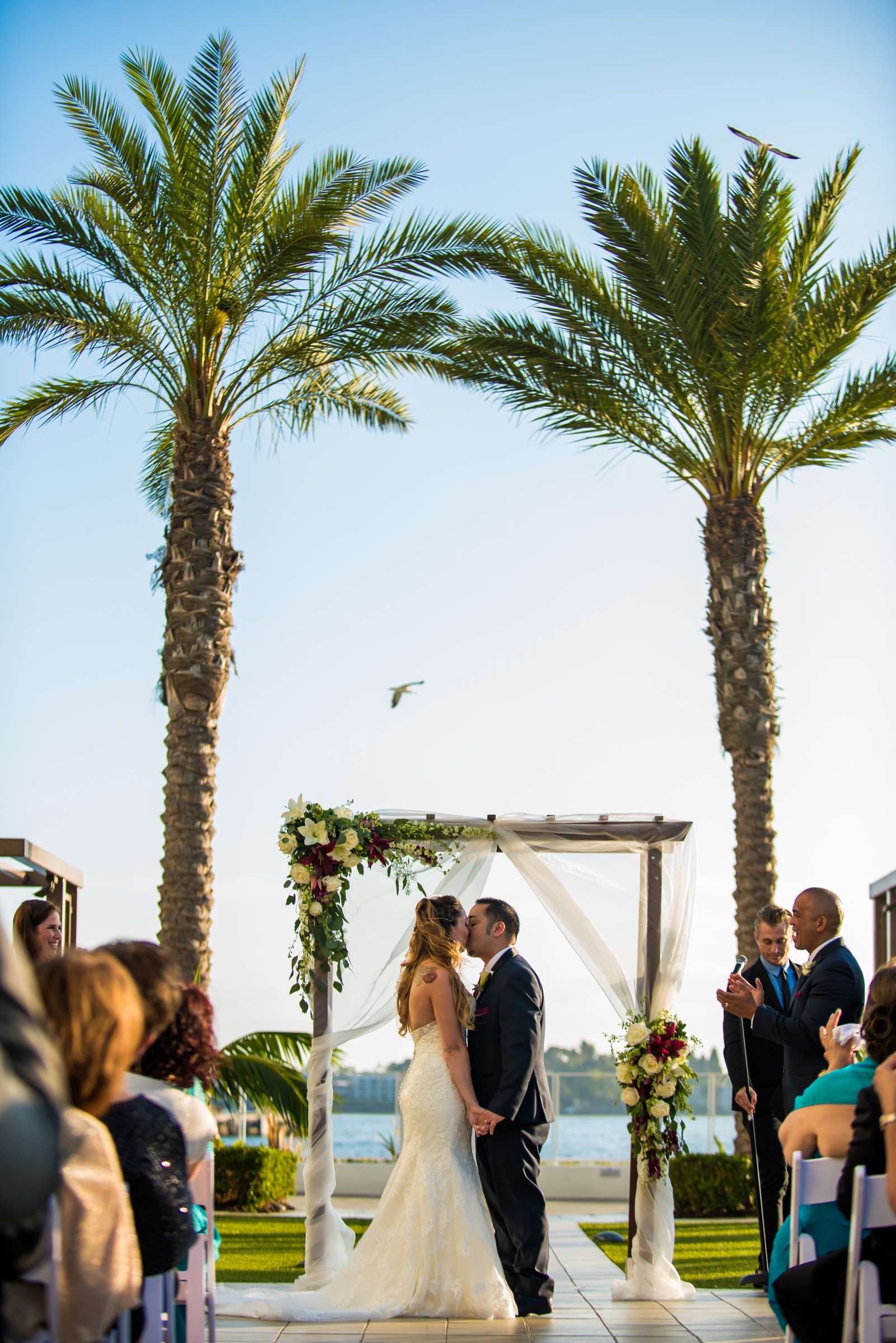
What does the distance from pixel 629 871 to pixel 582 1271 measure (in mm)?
2621

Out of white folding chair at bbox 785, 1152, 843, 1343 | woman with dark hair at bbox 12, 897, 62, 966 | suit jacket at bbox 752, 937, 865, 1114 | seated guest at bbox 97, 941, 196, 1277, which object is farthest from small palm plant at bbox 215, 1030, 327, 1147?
seated guest at bbox 97, 941, 196, 1277

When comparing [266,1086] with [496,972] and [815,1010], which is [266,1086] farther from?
[815,1010]

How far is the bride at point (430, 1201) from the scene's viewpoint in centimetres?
669

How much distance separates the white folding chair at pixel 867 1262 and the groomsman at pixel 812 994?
109 inches

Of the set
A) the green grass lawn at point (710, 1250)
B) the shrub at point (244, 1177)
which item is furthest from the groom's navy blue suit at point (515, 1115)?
the shrub at point (244, 1177)

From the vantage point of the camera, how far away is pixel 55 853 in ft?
32.7

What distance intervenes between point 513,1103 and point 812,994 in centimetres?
157

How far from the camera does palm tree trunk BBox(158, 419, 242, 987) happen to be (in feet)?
36.9

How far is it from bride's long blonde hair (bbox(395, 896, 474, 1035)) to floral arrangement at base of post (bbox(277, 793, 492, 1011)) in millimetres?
769

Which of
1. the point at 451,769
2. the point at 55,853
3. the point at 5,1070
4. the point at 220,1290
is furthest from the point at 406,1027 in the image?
the point at 451,769

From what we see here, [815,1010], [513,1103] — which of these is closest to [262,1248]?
[513,1103]

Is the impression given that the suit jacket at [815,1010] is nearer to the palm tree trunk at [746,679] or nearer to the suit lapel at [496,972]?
the suit lapel at [496,972]

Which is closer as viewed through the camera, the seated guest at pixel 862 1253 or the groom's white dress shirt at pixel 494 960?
the seated guest at pixel 862 1253

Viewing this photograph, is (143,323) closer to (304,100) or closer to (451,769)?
(304,100)
